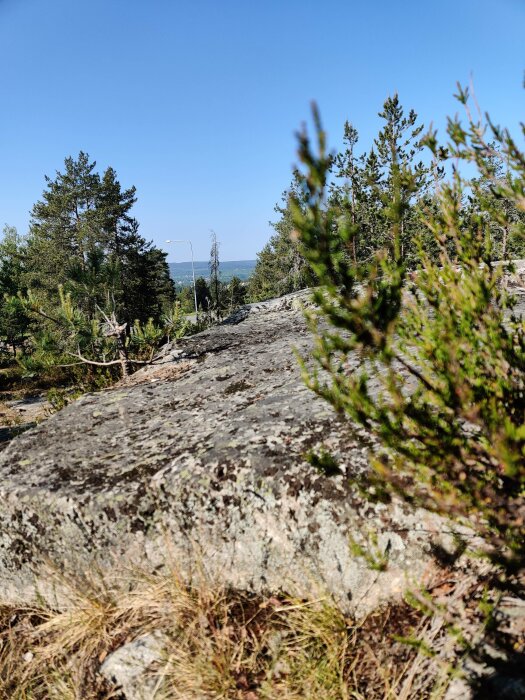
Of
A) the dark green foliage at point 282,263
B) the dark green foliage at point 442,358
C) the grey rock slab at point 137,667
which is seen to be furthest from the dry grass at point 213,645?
the dark green foliage at point 282,263

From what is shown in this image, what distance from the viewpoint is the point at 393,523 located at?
8.17 feet

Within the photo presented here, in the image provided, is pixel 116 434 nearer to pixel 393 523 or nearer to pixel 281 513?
pixel 281 513

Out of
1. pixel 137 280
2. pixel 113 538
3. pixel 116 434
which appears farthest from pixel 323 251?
pixel 137 280

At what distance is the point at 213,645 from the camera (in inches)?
101

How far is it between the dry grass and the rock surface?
148mm

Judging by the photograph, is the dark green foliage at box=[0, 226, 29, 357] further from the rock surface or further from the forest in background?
the rock surface

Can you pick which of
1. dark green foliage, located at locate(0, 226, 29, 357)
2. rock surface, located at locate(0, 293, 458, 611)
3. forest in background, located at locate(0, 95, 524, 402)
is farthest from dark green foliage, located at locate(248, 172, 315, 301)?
rock surface, located at locate(0, 293, 458, 611)

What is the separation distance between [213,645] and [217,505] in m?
0.82

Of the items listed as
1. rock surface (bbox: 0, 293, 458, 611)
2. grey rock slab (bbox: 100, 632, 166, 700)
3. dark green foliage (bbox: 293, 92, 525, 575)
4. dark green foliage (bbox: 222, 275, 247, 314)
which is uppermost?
dark green foliage (bbox: 222, 275, 247, 314)

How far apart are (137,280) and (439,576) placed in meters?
29.4

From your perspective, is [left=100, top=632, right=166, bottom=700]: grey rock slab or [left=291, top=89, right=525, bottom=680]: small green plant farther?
[left=100, top=632, right=166, bottom=700]: grey rock slab

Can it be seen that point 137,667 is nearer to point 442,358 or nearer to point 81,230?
point 442,358

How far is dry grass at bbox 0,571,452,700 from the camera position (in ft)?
7.25

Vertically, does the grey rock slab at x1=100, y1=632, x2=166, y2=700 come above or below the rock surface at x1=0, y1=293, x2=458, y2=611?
below
